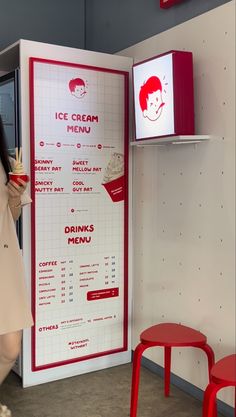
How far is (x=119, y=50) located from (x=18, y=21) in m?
0.79

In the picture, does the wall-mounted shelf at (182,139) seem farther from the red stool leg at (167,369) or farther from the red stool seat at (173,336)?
the red stool leg at (167,369)

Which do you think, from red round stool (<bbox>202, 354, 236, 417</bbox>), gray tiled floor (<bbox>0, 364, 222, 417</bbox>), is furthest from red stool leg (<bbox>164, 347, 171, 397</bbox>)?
red round stool (<bbox>202, 354, 236, 417</bbox>)

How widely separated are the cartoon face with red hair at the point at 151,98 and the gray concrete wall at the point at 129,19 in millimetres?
480

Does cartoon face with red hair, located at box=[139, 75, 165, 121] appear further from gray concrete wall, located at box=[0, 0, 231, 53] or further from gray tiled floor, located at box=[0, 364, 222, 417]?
gray tiled floor, located at box=[0, 364, 222, 417]

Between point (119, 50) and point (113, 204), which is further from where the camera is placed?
point (119, 50)

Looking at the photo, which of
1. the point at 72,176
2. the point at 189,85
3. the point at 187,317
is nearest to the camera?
the point at 189,85

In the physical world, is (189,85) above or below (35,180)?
above

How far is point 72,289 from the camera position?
294 centimetres

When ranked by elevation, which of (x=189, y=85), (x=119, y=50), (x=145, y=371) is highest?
(x=119, y=50)

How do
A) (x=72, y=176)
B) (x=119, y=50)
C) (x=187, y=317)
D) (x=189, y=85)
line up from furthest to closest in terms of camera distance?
(x=119, y=50), (x=72, y=176), (x=187, y=317), (x=189, y=85)

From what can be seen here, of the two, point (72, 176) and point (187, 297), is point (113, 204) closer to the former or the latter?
point (72, 176)

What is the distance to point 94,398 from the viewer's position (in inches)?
105

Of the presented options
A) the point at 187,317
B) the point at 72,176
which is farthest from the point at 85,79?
the point at 187,317

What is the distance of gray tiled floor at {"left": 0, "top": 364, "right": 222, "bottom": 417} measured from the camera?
8.26 ft
